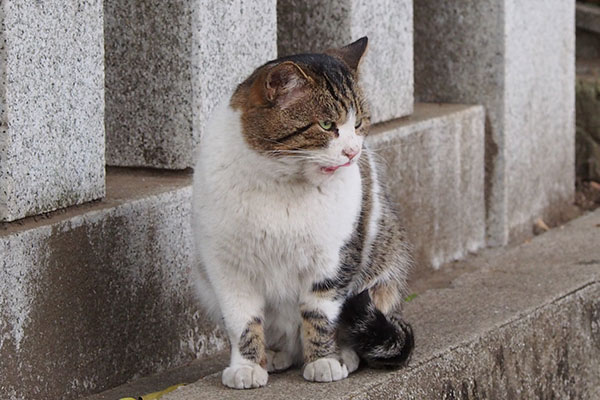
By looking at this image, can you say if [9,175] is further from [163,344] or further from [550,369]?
[550,369]

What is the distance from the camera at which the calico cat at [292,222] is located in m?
3.08

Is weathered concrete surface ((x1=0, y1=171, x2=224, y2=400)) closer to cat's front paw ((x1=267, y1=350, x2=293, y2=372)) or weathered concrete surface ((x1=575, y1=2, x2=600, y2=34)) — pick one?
cat's front paw ((x1=267, y1=350, x2=293, y2=372))

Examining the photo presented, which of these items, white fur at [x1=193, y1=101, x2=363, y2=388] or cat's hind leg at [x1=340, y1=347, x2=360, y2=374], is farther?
cat's hind leg at [x1=340, y1=347, x2=360, y2=374]

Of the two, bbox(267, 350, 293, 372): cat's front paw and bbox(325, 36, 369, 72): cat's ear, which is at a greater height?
bbox(325, 36, 369, 72): cat's ear

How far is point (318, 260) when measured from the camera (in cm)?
321

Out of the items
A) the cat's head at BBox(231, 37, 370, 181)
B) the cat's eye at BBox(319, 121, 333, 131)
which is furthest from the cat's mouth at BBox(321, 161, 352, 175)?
the cat's eye at BBox(319, 121, 333, 131)

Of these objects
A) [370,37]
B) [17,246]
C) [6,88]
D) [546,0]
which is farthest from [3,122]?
[546,0]

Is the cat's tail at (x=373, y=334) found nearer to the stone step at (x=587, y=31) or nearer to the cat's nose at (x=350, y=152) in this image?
the cat's nose at (x=350, y=152)

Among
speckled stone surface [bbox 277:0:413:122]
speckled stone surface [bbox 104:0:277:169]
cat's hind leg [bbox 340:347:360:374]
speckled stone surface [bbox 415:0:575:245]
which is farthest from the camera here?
speckled stone surface [bbox 415:0:575:245]

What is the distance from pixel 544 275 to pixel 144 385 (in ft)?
6.00

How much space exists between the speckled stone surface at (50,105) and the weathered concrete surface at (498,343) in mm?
752

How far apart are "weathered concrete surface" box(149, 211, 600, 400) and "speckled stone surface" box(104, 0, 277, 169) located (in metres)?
1.04

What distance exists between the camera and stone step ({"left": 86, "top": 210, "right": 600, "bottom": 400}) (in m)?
3.26

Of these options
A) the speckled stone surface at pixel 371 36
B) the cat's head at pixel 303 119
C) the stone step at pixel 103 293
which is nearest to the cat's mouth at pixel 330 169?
the cat's head at pixel 303 119
